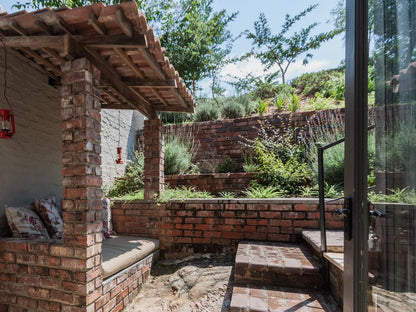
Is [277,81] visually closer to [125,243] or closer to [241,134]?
[241,134]

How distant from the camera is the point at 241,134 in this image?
14.9ft

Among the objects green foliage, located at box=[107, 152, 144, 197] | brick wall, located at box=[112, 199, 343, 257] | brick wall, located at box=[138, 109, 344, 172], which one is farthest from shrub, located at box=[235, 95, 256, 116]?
brick wall, located at box=[112, 199, 343, 257]

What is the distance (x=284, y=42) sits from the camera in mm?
8320

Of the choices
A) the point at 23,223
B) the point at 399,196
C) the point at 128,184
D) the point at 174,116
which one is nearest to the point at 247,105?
the point at 174,116

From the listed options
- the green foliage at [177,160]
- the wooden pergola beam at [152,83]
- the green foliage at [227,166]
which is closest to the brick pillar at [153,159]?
the wooden pergola beam at [152,83]

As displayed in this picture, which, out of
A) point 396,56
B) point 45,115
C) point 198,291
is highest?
point 45,115

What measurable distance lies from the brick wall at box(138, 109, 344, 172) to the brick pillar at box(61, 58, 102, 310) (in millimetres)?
2896

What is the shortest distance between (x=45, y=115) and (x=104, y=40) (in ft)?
5.32

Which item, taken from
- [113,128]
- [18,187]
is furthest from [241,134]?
[18,187]

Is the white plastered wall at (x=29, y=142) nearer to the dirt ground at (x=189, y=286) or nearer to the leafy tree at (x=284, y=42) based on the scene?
the dirt ground at (x=189, y=286)

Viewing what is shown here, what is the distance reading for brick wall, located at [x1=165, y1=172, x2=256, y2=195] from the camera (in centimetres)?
367

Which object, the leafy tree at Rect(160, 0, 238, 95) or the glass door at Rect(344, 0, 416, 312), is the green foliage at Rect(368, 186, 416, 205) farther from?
the leafy tree at Rect(160, 0, 238, 95)

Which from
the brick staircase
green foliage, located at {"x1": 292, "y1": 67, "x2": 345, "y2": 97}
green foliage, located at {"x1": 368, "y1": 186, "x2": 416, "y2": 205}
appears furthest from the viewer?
green foliage, located at {"x1": 292, "y1": 67, "x2": 345, "y2": 97}

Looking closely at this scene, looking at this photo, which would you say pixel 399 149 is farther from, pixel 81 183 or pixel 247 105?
pixel 247 105
